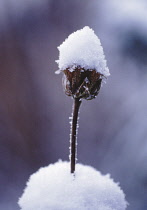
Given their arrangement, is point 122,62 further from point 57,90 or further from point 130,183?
point 130,183

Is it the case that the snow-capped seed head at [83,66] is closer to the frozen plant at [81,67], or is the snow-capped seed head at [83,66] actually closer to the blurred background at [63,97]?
the frozen plant at [81,67]

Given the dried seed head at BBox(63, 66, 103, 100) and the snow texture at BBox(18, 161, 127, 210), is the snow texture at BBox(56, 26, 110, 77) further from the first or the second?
the snow texture at BBox(18, 161, 127, 210)

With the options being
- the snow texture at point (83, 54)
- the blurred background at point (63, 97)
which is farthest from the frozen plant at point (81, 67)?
the blurred background at point (63, 97)

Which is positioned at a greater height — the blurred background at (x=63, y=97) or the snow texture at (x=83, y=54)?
the blurred background at (x=63, y=97)

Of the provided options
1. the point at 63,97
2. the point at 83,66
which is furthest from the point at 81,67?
the point at 63,97

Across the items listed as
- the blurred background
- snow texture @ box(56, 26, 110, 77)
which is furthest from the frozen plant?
the blurred background

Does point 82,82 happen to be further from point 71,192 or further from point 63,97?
point 63,97

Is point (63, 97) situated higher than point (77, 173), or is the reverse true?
point (63, 97)
